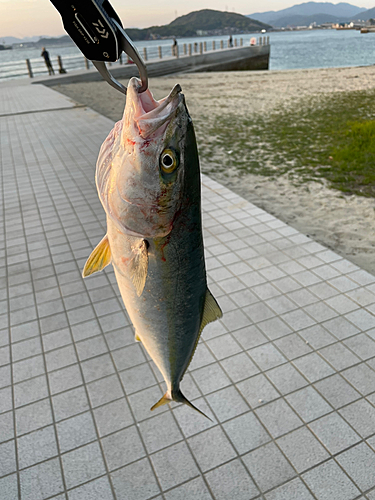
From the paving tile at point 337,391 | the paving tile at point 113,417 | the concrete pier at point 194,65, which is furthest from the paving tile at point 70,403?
the concrete pier at point 194,65

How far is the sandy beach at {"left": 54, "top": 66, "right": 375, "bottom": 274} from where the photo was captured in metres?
6.66

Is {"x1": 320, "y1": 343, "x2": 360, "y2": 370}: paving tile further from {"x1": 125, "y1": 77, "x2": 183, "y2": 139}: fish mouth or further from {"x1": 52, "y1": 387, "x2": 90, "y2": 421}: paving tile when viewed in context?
{"x1": 125, "y1": 77, "x2": 183, "y2": 139}: fish mouth

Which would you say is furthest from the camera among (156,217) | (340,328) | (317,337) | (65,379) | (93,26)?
(340,328)

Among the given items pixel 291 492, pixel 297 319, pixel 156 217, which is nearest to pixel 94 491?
pixel 291 492

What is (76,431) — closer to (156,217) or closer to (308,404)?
(308,404)

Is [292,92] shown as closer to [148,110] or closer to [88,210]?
[88,210]

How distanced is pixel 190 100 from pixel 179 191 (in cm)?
1853

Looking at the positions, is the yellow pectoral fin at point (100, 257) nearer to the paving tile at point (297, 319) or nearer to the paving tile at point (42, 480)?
the paving tile at point (42, 480)

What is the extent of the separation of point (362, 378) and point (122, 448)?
2.27 metres

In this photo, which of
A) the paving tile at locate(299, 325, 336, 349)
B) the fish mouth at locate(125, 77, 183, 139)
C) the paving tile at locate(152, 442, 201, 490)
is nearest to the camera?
the fish mouth at locate(125, 77, 183, 139)

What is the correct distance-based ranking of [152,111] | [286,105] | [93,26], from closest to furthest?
1. [93,26]
2. [152,111]
3. [286,105]

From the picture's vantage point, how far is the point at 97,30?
1.20 metres

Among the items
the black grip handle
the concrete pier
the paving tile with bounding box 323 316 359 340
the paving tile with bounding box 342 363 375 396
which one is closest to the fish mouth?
the black grip handle

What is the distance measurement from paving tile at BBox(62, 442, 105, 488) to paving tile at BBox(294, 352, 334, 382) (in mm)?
2002
